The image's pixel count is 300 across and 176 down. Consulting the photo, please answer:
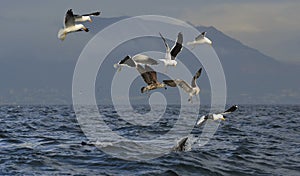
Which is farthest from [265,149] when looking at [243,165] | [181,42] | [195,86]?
[181,42]

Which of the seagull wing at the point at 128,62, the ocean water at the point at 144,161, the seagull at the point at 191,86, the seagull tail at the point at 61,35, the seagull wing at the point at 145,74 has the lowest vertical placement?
the ocean water at the point at 144,161

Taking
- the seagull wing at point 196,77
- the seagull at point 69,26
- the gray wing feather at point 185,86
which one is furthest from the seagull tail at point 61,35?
the seagull wing at point 196,77

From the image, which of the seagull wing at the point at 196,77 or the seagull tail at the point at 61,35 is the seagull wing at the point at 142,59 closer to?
the seagull tail at the point at 61,35

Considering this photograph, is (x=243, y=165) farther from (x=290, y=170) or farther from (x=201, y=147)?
(x=201, y=147)

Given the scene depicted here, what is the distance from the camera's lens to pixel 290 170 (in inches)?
744

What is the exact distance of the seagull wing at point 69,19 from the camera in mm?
12836

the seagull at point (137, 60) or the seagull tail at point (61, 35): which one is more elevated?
the seagull tail at point (61, 35)

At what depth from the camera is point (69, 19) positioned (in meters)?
12.9

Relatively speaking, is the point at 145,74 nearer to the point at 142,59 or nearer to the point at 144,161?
the point at 142,59

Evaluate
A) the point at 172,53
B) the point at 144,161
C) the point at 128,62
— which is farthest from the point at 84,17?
the point at 144,161

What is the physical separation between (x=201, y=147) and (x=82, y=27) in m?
12.9

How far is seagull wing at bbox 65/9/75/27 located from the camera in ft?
42.1

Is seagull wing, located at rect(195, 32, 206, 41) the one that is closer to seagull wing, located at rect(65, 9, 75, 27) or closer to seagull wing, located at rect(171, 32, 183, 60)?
seagull wing, located at rect(171, 32, 183, 60)

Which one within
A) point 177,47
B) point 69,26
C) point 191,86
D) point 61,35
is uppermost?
point 69,26
